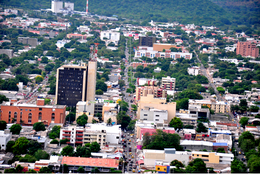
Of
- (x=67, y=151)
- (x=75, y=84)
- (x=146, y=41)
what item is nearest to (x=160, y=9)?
(x=146, y=41)

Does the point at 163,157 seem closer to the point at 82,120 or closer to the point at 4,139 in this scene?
the point at 82,120

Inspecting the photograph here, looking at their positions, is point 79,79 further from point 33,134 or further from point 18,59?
point 18,59

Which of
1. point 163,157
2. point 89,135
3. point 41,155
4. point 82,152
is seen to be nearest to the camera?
point 41,155

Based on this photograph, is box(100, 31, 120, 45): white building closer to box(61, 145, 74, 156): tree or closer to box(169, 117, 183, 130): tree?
box(169, 117, 183, 130): tree

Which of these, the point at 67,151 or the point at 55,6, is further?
the point at 55,6

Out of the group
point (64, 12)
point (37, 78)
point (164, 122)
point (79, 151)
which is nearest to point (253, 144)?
point (164, 122)
